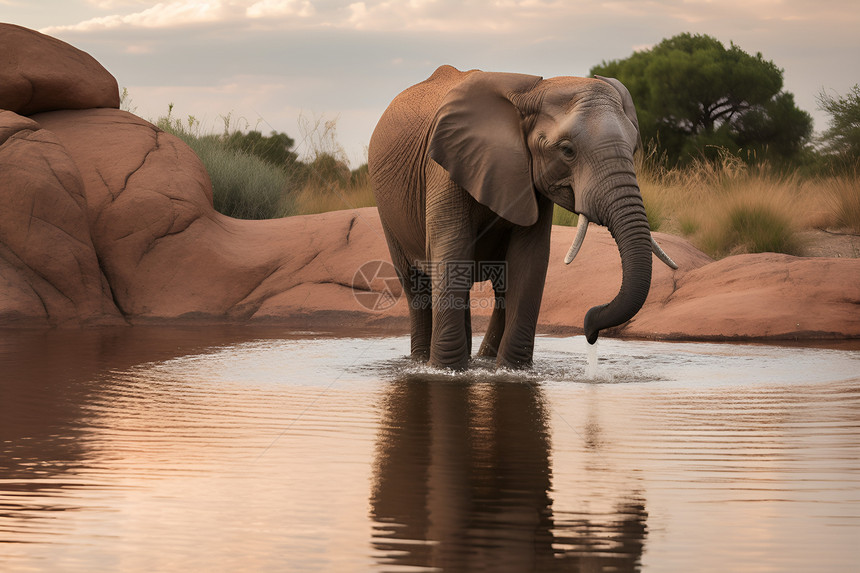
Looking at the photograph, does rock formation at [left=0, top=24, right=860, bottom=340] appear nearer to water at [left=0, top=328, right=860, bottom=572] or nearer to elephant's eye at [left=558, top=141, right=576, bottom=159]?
water at [left=0, top=328, right=860, bottom=572]

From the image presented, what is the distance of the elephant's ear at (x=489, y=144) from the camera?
21.5 ft

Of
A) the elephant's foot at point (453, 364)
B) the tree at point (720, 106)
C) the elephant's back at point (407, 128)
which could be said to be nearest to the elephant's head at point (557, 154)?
the elephant's back at point (407, 128)

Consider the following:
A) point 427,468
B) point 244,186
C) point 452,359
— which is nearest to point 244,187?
point 244,186

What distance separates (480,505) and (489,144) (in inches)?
139

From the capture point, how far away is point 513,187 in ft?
21.5

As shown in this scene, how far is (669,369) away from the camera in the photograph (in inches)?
289

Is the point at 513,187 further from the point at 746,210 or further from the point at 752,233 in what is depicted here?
the point at 746,210

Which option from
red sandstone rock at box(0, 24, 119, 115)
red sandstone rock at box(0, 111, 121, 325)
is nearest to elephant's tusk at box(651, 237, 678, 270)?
red sandstone rock at box(0, 111, 121, 325)

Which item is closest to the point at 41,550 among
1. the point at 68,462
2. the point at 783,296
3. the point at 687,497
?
the point at 68,462

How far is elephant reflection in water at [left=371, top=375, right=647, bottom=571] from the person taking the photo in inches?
116

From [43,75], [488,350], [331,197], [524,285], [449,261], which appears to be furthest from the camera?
[331,197]

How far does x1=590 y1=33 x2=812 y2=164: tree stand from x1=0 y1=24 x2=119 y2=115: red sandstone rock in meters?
17.4

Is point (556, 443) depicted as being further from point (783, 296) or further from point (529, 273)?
point (783, 296)

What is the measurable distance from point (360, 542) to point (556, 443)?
5.60ft
